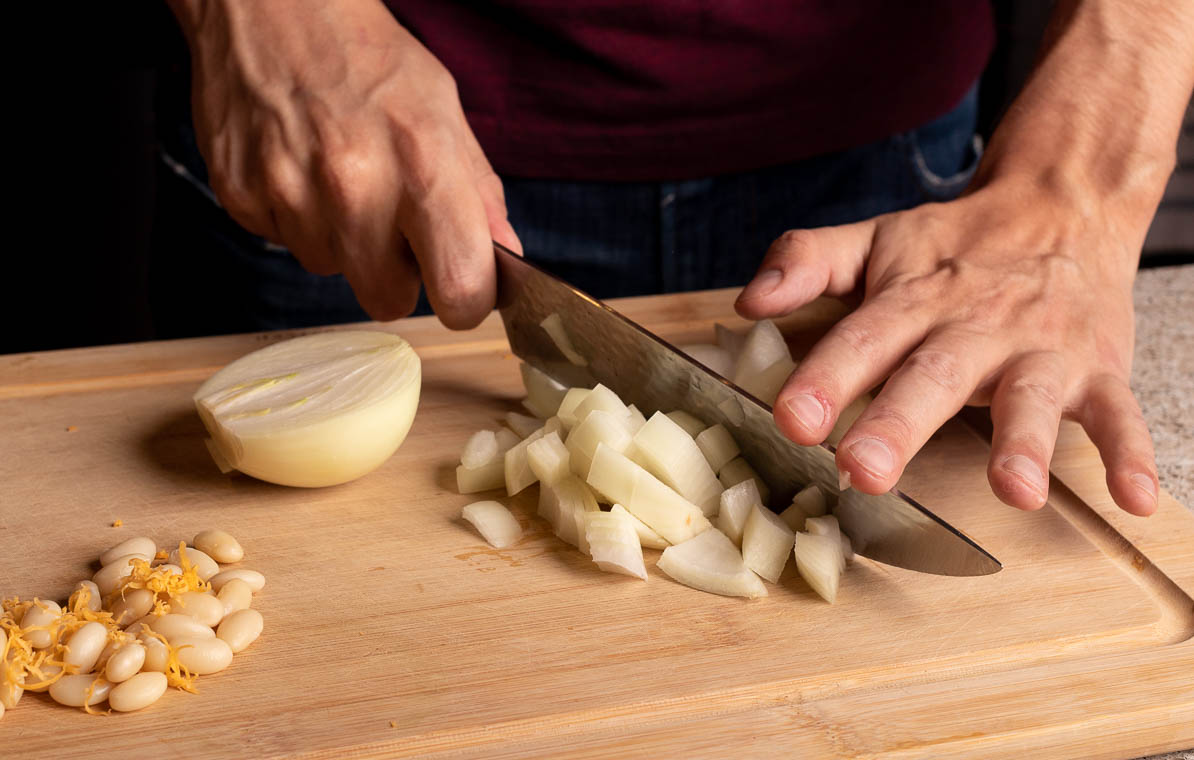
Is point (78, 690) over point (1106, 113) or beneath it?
beneath

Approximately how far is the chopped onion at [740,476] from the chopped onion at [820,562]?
111 mm

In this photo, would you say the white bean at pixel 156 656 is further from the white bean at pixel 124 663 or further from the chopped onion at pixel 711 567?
the chopped onion at pixel 711 567

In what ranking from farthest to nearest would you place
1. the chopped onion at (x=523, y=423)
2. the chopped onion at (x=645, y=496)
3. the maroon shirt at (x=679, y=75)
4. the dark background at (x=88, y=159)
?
the dark background at (x=88, y=159)
the maroon shirt at (x=679, y=75)
the chopped onion at (x=523, y=423)
the chopped onion at (x=645, y=496)

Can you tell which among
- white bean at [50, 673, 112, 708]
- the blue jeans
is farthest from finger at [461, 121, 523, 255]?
white bean at [50, 673, 112, 708]

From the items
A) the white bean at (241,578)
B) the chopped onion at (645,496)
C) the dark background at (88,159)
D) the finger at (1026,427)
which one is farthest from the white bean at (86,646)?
the dark background at (88,159)

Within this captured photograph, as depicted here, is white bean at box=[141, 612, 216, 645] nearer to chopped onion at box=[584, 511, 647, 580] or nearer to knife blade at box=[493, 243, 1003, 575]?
chopped onion at box=[584, 511, 647, 580]

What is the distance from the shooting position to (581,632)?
1052 mm

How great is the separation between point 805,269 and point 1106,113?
0.49 m

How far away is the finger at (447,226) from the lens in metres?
1.31

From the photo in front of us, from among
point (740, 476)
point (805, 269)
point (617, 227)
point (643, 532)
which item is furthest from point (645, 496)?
point (617, 227)

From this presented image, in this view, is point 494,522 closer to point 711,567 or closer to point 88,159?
point 711,567

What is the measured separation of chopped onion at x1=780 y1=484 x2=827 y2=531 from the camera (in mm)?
1178

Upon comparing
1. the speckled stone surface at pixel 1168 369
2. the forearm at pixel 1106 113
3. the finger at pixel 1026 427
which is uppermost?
the forearm at pixel 1106 113

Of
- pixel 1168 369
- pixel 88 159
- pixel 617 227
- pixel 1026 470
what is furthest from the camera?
pixel 88 159
